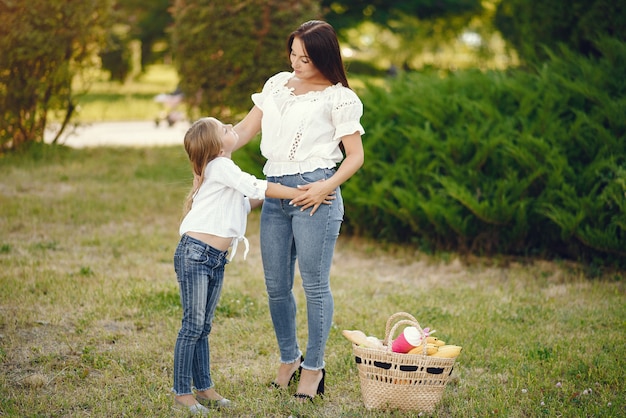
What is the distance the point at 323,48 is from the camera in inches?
144

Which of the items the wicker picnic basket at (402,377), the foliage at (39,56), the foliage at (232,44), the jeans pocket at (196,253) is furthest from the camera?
the foliage at (39,56)

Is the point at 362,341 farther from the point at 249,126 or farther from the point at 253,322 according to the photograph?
the point at 253,322

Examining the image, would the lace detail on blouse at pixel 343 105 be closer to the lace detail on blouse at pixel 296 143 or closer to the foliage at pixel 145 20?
the lace detail on blouse at pixel 296 143

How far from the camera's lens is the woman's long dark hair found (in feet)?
12.0

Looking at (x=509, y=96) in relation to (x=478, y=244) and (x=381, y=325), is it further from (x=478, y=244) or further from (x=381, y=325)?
(x=381, y=325)

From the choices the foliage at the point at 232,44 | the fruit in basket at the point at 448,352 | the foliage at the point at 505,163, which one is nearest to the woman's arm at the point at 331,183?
the fruit in basket at the point at 448,352

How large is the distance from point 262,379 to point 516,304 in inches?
90.4

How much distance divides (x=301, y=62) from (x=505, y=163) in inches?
138

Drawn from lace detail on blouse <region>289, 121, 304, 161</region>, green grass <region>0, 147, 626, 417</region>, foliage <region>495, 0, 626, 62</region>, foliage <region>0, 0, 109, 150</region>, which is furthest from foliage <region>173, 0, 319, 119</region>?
lace detail on blouse <region>289, 121, 304, 161</region>

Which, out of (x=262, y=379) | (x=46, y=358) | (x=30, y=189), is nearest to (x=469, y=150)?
(x=262, y=379)

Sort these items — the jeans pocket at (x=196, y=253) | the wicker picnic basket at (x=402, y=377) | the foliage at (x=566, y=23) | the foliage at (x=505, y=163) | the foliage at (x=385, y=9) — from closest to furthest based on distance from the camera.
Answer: the jeans pocket at (x=196, y=253), the wicker picnic basket at (x=402, y=377), the foliage at (x=505, y=163), the foliage at (x=566, y=23), the foliage at (x=385, y=9)

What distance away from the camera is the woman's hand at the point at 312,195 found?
12.0 ft

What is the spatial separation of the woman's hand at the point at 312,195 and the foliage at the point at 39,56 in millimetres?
7762

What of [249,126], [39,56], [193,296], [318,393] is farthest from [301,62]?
[39,56]
